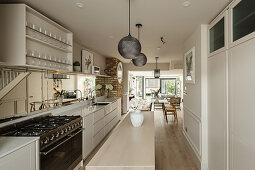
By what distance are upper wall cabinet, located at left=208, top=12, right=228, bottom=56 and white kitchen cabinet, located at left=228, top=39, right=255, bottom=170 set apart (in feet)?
1.03

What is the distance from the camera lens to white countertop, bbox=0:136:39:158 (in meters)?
1.40

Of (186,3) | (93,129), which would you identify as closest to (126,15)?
(186,3)

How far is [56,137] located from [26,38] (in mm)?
1361

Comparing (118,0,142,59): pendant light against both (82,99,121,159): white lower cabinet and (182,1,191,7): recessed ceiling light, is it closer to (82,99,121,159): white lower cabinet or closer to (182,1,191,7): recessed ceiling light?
(182,1,191,7): recessed ceiling light

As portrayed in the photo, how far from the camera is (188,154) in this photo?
11.1 ft

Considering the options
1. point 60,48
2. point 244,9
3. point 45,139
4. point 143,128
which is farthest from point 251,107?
point 60,48

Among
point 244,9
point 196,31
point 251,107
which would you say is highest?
point 196,31

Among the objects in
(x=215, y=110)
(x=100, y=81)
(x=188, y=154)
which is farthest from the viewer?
(x=100, y=81)

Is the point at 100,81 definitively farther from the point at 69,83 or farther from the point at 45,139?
the point at 45,139

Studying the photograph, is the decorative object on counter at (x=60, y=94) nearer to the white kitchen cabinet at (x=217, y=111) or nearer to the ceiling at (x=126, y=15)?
the ceiling at (x=126, y=15)

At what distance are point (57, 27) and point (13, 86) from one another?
1201mm

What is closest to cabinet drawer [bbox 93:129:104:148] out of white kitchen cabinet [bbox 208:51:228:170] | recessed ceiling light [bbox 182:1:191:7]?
white kitchen cabinet [bbox 208:51:228:170]

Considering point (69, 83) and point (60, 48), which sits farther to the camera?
point (69, 83)

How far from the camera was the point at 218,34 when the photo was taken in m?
2.45
